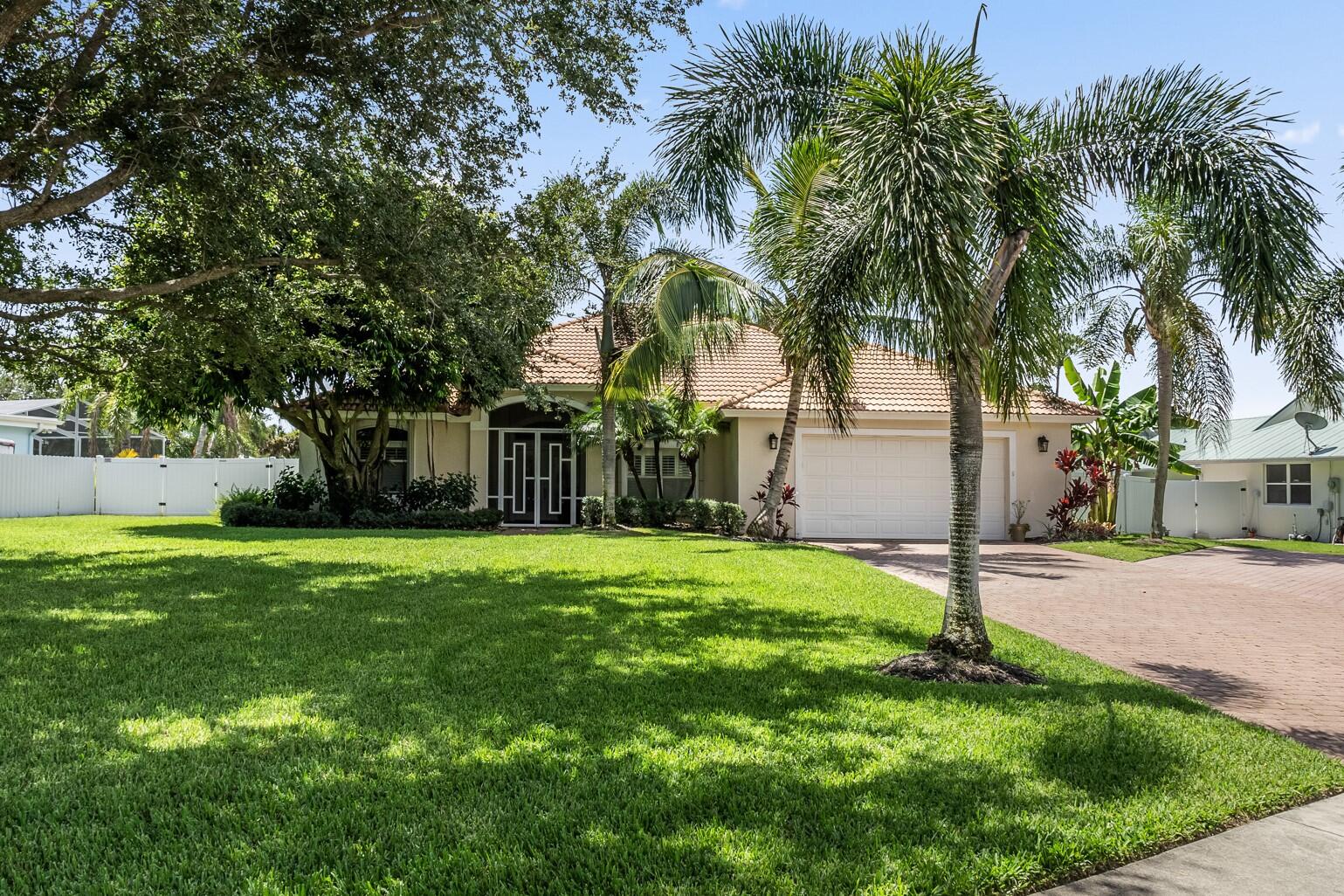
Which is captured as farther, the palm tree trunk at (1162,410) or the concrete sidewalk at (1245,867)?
the palm tree trunk at (1162,410)

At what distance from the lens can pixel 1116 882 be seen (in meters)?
3.22

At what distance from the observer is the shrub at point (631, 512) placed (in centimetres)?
1953

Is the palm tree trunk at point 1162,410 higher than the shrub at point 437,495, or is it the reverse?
the palm tree trunk at point 1162,410

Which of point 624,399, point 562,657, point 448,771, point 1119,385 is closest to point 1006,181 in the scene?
point 562,657

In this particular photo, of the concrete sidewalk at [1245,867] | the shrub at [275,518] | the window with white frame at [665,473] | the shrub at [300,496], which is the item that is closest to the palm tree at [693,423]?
the window with white frame at [665,473]

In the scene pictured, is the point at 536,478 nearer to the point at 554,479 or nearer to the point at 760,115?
the point at 554,479

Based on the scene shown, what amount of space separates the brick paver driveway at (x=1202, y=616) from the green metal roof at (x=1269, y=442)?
9.27 meters

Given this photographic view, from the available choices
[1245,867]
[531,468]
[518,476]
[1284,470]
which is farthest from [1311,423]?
[1245,867]

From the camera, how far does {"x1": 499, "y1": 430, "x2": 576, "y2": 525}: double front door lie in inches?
843

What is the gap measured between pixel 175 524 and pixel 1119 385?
23.2m

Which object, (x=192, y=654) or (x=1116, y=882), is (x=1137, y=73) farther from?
(x=192, y=654)

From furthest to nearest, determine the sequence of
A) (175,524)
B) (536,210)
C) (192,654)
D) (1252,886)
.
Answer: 1. (175,524)
2. (536,210)
3. (192,654)
4. (1252,886)

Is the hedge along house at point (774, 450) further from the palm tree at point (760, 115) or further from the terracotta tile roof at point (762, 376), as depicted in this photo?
the palm tree at point (760, 115)

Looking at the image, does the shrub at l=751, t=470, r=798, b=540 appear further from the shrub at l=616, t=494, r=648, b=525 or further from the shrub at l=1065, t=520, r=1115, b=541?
the shrub at l=1065, t=520, r=1115, b=541
